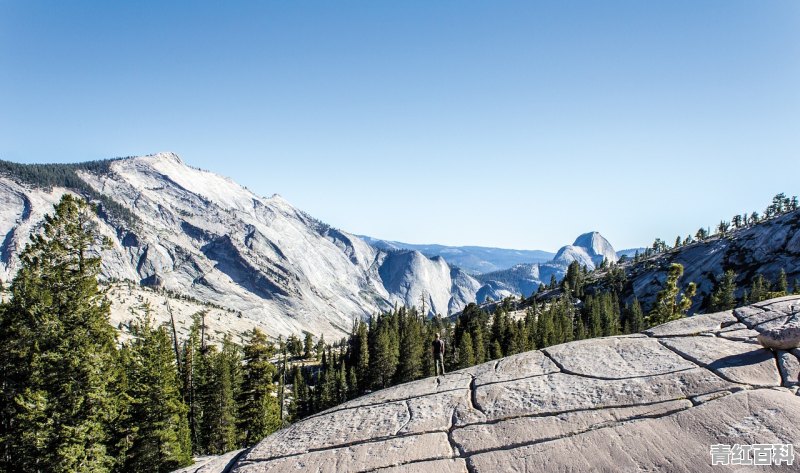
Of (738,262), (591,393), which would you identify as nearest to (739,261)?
(738,262)

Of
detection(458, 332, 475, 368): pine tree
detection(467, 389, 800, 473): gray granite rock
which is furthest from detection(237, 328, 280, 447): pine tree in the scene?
detection(467, 389, 800, 473): gray granite rock

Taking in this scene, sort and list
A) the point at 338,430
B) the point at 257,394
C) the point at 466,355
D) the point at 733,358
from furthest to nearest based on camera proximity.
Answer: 1. the point at 466,355
2. the point at 257,394
3. the point at 338,430
4. the point at 733,358

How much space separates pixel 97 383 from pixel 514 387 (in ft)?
71.8

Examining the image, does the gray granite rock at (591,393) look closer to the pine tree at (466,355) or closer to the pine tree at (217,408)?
the pine tree at (217,408)

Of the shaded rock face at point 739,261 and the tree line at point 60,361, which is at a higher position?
the shaded rock face at point 739,261

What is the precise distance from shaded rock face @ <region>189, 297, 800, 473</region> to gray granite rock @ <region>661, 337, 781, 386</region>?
3 cm

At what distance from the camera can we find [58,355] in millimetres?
22141

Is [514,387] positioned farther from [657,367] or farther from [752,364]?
[752,364]

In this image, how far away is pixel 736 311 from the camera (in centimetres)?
1827

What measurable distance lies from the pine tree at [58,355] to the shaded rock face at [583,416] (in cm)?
1454

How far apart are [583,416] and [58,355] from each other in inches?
967

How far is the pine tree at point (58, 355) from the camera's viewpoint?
22.1 meters

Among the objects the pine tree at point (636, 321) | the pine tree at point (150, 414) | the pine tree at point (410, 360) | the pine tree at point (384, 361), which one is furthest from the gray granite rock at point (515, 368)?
the pine tree at point (636, 321)

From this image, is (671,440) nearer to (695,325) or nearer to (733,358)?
(733,358)
